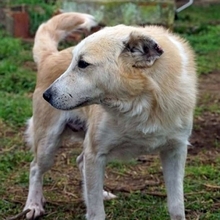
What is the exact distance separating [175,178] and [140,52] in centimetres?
95

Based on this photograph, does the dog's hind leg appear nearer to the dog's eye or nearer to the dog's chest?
the dog's chest

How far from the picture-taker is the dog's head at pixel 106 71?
4059mm

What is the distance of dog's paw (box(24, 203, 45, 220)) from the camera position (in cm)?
498

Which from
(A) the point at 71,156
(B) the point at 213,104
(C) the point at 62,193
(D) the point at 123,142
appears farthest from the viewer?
(B) the point at 213,104

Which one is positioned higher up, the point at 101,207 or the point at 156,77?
the point at 156,77

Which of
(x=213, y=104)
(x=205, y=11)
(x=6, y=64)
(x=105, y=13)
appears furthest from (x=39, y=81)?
(x=205, y=11)

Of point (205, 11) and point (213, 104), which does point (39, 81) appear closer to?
point (213, 104)

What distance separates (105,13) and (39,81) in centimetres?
511

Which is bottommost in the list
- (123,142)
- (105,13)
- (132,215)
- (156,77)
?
(105,13)

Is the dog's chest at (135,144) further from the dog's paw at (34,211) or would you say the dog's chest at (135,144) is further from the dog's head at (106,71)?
the dog's paw at (34,211)

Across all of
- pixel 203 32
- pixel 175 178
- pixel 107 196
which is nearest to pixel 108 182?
pixel 107 196

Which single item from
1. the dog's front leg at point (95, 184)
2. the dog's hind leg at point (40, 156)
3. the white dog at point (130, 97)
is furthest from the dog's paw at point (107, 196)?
the dog's front leg at point (95, 184)

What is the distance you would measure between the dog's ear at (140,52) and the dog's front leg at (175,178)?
702 mm

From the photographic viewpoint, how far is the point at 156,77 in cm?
413
